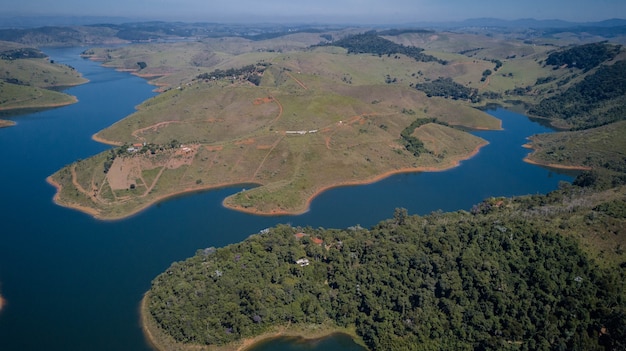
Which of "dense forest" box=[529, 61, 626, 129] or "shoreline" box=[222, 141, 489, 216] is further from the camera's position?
"dense forest" box=[529, 61, 626, 129]

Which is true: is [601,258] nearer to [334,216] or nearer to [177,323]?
[334,216]

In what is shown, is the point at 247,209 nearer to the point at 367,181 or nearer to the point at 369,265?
the point at 367,181

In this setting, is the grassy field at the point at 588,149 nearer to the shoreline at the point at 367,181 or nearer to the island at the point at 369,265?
the shoreline at the point at 367,181

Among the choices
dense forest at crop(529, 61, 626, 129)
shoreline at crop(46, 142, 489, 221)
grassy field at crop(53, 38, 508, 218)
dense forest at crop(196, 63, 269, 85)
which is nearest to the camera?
shoreline at crop(46, 142, 489, 221)

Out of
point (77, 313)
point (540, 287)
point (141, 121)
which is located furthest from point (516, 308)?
point (141, 121)

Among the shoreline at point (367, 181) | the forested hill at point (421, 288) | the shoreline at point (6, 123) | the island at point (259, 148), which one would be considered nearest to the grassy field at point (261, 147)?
the island at point (259, 148)

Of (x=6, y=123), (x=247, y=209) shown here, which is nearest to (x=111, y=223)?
(x=247, y=209)

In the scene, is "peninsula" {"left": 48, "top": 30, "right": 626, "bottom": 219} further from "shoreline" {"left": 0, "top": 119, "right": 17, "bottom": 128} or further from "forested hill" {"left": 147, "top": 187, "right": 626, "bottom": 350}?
"shoreline" {"left": 0, "top": 119, "right": 17, "bottom": 128}

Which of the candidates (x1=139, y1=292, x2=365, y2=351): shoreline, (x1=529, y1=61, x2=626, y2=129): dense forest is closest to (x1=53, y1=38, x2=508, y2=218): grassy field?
(x1=529, y1=61, x2=626, y2=129): dense forest
